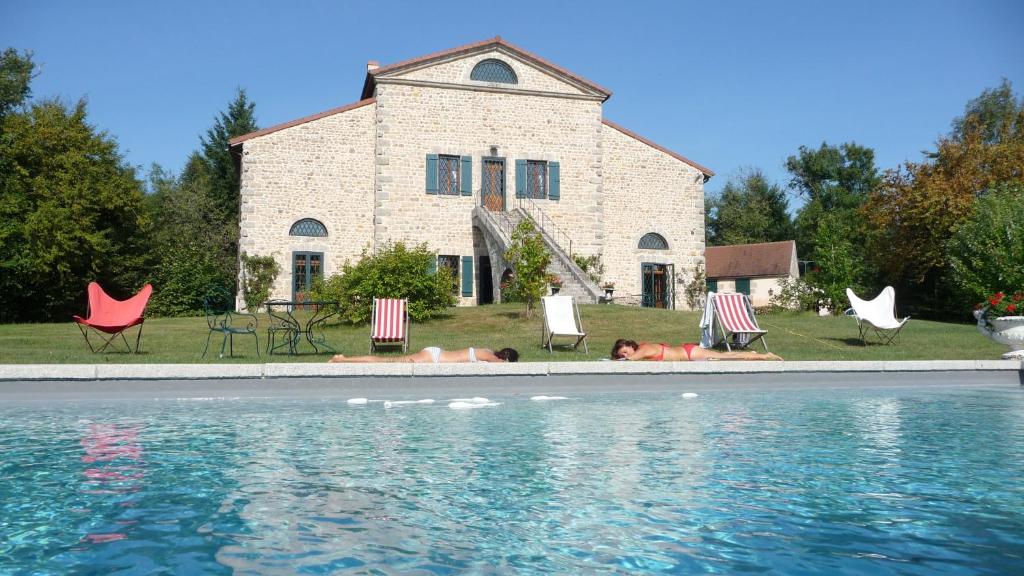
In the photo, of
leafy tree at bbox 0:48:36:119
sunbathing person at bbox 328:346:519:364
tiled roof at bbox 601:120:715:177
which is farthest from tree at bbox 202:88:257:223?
sunbathing person at bbox 328:346:519:364

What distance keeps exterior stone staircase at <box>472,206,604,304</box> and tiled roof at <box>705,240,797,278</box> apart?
2052cm

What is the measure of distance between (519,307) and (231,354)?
9.39 metres

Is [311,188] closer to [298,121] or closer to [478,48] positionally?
[298,121]

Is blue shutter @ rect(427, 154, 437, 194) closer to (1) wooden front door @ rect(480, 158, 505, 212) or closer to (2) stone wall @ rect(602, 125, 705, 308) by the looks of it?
(1) wooden front door @ rect(480, 158, 505, 212)

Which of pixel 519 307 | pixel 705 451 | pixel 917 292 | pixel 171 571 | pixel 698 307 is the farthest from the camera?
pixel 917 292

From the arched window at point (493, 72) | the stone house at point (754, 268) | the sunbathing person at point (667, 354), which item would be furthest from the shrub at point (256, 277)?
the stone house at point (754, 268)

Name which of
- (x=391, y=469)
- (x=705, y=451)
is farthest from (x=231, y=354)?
(x=705, y=451)

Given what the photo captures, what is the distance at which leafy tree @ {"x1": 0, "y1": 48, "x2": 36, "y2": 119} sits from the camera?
1067 inches

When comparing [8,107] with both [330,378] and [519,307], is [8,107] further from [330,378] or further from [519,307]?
[330,378]

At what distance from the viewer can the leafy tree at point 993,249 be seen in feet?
57.8

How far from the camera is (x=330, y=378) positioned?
→ 7613 mm

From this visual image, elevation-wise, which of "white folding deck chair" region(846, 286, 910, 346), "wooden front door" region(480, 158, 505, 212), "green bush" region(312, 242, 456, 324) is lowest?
"white folding deck chair" region(846, 286, 910, 346)

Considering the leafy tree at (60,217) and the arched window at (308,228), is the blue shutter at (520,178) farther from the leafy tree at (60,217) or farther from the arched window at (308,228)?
the leafy tree at (60,217)

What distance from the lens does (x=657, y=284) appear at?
25703 mm
